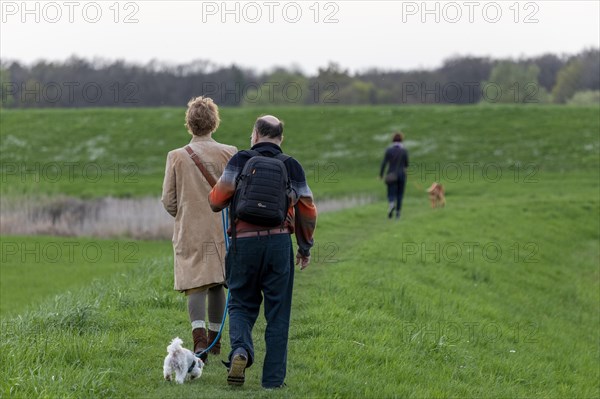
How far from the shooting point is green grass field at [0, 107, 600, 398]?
7.57 meters

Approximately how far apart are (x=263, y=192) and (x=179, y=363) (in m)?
1.71

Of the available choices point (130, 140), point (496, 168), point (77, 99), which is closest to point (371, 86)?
point (77, 99)

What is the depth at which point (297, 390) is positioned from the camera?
23.0ft

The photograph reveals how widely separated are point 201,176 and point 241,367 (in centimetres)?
197

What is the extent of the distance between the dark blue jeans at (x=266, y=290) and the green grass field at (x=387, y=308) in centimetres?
36

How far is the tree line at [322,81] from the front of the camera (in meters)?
97.1

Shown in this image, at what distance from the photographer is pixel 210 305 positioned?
311 inches

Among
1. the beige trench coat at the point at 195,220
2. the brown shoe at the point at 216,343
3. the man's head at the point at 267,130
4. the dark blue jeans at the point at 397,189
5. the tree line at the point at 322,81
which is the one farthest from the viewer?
the tree line at the point at 322,81

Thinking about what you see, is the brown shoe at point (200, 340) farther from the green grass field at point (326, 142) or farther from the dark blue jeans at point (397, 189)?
the green grass field at point (326, 142)

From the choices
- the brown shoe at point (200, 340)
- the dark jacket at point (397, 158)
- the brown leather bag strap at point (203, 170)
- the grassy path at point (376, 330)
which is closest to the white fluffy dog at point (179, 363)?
the grassy path at point (376, 330)

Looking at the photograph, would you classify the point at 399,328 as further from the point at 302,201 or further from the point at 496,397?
the point at 302,201

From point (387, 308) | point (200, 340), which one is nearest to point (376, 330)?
point (387, 308)

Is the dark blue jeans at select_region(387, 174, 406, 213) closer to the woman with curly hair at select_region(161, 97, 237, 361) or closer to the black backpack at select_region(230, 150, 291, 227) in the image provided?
the woman with curly hair at select_region(161, 97, 237, 361)

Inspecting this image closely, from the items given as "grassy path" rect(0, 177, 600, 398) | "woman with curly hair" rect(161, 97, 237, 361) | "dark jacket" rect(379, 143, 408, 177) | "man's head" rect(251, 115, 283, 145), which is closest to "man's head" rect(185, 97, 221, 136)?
"woman with curly hair" rect(161, 97, 237, 361)
